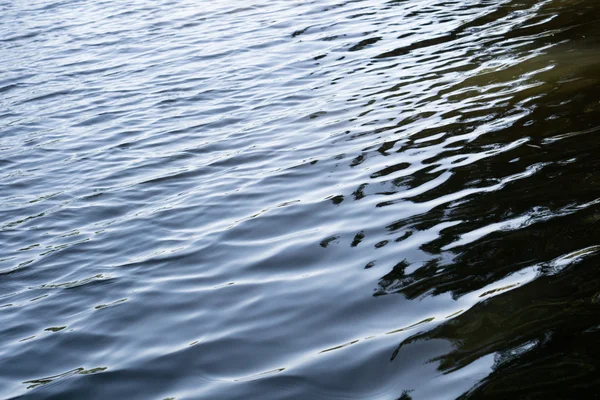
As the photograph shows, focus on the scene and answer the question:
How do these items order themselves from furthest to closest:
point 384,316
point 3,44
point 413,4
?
point 3,44
point 413,4
point 384,316

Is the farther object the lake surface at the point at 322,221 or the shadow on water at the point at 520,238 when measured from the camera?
the lake surface at the point at 322,221

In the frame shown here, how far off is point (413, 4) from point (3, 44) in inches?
274

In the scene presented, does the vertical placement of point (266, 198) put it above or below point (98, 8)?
below

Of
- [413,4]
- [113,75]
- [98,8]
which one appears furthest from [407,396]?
[98,8]

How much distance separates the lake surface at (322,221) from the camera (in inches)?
125

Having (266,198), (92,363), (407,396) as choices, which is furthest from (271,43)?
(407,396)

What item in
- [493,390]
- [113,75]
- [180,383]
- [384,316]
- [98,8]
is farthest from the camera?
[98,8]

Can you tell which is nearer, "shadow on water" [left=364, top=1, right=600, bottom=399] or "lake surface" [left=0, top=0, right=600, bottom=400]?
"shadow on water" [left=364, top=1, right=600, bottom=399]

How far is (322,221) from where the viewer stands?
477 cm

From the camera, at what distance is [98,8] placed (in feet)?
49.8

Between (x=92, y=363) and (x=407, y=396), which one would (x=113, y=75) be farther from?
(x=407, y=396)

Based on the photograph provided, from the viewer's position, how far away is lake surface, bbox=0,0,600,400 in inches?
125

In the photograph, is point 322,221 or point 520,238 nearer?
point 520,238

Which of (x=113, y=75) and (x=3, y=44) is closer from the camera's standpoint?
(x=113, y=75)
